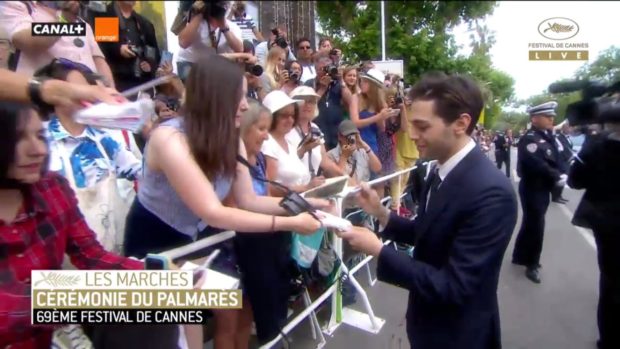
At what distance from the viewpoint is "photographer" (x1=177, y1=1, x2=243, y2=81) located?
4.52 ft

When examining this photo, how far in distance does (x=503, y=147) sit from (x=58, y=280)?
1853mm

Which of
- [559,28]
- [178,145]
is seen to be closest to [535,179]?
[559,28]

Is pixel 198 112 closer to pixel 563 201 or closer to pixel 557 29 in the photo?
pixel 557 29

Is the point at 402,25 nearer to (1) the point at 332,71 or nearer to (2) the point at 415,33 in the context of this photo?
(2) the point at 415,33

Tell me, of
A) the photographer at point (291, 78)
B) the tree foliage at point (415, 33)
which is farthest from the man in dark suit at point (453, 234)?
the photographer at point (291, 78)

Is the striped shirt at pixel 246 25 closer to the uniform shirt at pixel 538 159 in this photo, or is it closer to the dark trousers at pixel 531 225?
the uniform shirt at pixel 538 159

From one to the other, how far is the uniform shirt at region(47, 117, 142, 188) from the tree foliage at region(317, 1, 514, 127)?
83 cm

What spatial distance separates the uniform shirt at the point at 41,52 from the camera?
1.19m

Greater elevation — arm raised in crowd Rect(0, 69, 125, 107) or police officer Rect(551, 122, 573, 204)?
arm raised in crowd Rect(0, 69, 125, 107)

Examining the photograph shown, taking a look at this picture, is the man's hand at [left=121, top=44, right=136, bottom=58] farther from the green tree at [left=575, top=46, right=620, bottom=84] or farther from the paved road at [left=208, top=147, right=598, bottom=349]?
the paved road at [left=208, top=147, right=598, bottom=349]

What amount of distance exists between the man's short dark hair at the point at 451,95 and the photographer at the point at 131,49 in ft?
2.81

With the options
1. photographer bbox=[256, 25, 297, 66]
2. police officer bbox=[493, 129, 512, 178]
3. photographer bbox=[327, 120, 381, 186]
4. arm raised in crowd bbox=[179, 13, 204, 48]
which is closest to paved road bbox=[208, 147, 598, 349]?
police officer bbox=[493, 129, 512, 178]

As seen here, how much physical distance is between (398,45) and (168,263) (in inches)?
40.0

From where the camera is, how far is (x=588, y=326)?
3227 millimetres
